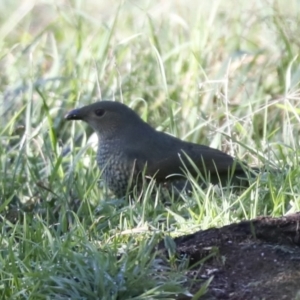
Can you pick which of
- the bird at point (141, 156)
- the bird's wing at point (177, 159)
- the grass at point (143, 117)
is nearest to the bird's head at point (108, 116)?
the bird at point (141, 156)

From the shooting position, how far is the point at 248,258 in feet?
11.4

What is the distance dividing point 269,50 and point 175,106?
3.75 feet

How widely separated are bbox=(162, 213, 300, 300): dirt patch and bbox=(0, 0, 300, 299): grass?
0.38 ft

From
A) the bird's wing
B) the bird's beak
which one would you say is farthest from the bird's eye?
the bird's wing

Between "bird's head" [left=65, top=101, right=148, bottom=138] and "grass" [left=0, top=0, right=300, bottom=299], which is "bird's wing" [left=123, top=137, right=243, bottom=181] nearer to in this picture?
"grass" [left=0, top=0, right=300, bottom=299]

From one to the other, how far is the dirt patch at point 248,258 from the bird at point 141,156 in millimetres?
1117

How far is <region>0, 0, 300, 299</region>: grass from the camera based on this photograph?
3.40 m

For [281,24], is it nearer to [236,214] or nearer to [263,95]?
[263,95]

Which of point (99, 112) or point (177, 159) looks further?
point (99, 112)

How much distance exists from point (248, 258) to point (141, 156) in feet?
6.93

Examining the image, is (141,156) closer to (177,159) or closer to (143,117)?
(177,159)

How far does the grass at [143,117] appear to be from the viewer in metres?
3.40

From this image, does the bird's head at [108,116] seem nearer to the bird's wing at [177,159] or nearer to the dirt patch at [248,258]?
the bird's wing at [177,159]

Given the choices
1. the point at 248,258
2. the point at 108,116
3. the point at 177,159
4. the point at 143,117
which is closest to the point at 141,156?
the point at 177,159
